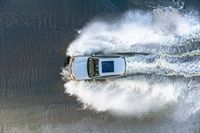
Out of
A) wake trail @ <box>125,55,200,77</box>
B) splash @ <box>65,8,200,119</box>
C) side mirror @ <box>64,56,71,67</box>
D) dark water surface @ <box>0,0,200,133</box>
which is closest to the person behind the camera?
dark water surface @ <box>0,0,200,133</box>

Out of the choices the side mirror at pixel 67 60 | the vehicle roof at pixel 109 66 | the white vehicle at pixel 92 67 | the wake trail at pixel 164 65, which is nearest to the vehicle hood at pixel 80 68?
the white vehicle at pixel 92 67

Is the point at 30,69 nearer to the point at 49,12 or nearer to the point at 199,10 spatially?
the point at 49,12

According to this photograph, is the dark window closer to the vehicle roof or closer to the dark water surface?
the vehicle roof

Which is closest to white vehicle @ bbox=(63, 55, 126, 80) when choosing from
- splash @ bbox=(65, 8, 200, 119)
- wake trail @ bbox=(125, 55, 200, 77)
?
splash @ bbox=(65, 8, 200, 119)

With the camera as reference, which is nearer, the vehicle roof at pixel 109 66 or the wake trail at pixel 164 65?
the vehicle roof at pixel 109 66

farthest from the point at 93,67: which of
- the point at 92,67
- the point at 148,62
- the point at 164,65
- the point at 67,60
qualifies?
the point at 164,65

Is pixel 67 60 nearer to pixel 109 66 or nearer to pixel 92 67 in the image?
pixel 92 67

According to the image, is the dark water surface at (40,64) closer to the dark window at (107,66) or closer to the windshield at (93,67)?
the windshield at (93,67)
